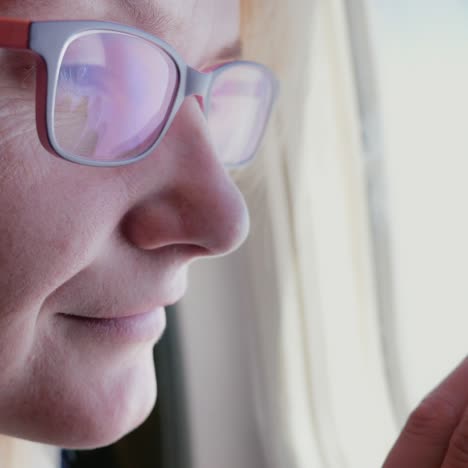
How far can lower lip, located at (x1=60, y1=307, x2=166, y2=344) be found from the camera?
68cm

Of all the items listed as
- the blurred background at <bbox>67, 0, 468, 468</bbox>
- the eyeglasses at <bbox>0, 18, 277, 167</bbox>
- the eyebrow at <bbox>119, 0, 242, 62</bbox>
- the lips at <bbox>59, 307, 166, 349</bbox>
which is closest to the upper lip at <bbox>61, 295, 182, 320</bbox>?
the lips at <bbox>59, 307, 166, 349</bbox>

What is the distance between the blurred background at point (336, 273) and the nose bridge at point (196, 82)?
1.37ft

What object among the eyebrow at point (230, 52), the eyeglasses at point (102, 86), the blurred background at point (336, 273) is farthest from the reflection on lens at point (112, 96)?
the blurred background at point (336, 273)

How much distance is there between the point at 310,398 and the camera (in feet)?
4.91

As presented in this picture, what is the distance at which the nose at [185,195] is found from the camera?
0.66 m

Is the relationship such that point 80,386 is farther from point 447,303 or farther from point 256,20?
point 447,303

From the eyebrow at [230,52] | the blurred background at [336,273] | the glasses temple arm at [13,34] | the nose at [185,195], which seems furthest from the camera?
the blurred background at [336,273]

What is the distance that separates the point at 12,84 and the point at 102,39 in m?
0.08

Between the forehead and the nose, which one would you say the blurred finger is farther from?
the forehead

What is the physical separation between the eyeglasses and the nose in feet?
0.08

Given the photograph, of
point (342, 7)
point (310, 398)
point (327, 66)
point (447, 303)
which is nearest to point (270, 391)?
point (310, 398)

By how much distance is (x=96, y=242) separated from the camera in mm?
629

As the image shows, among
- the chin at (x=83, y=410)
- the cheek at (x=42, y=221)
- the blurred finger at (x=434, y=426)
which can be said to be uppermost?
the cheek at (x=42, y=221)

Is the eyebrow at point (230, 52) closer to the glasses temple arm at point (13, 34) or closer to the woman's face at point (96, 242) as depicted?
the woman's face at point (96, 242)
